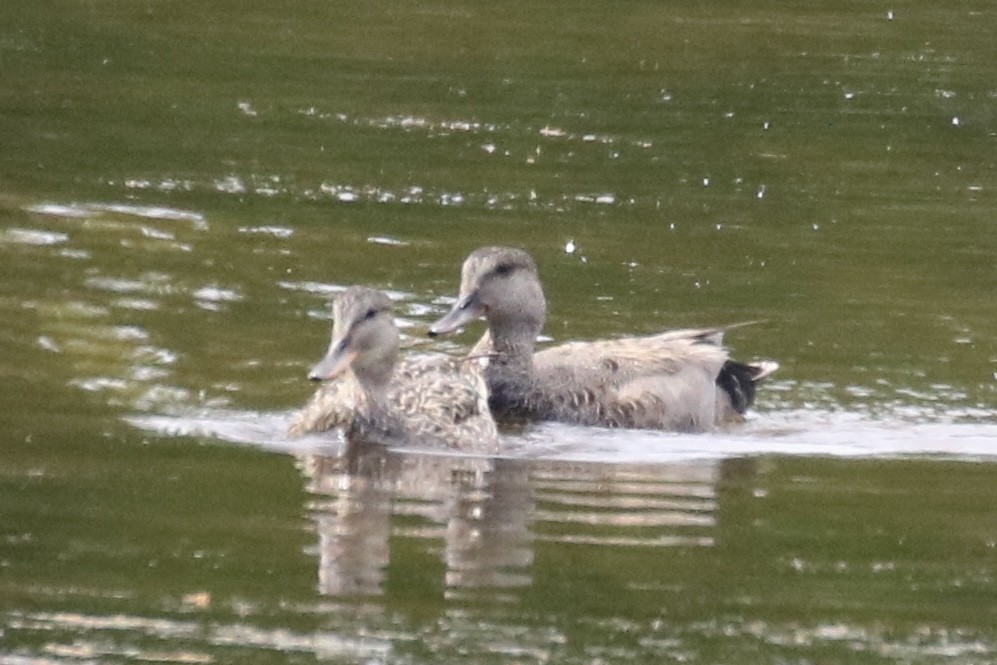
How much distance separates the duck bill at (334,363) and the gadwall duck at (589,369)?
3.49ft

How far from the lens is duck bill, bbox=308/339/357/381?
1140 centimetres

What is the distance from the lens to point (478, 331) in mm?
14766

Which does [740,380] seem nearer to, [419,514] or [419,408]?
[419,408]

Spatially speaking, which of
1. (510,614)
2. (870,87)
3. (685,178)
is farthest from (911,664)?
(870,87)

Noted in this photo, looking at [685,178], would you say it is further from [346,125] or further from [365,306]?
[365,306]

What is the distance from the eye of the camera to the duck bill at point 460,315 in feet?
42.5

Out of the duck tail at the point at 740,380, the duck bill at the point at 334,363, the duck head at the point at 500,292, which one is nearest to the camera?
the duck bill at the point at 334,363

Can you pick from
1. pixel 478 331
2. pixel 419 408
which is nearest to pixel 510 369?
pixel 419 408

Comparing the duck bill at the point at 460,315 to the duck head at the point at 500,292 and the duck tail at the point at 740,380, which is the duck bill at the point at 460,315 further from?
the duck tail at the point at 740,380

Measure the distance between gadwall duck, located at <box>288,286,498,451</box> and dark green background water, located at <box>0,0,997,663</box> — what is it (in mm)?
268

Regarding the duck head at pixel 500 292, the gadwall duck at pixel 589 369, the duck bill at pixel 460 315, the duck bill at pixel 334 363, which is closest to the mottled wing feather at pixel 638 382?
the gadwall duck at pixel 589 369

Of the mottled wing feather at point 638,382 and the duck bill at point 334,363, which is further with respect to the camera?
the mottled wing feather at point 638,382

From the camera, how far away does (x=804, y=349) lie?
13.7 metres

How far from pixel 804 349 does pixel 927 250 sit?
2.17 meters
